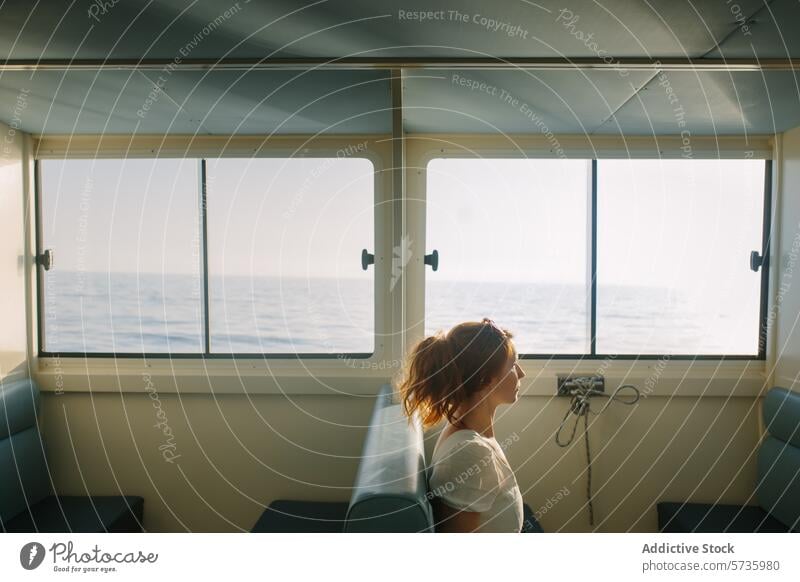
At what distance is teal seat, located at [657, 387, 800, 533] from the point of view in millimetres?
2365

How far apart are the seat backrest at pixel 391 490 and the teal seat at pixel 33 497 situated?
4.71ft

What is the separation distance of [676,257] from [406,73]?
1.84 metres

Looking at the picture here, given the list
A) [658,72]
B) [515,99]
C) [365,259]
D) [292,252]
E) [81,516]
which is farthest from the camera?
[292,252]

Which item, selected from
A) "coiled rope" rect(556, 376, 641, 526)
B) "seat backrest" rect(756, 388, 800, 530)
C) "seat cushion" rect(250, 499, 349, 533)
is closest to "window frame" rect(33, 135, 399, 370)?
"seat cushion" rect(250, 499, 349, 533)

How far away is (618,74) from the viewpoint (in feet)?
6.29

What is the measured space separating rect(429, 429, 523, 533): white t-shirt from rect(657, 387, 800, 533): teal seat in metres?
1.39

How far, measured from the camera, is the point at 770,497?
2.53 metres

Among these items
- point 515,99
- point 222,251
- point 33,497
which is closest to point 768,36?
point 515,99

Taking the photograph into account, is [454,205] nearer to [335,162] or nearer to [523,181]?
[523,181]

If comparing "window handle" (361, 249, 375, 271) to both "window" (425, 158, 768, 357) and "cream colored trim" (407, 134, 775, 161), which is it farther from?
"cream colored trim" (407, 134, 775, 161)

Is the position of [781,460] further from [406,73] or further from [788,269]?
[406,73]

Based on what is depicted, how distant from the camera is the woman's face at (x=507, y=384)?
1641 millimetres
